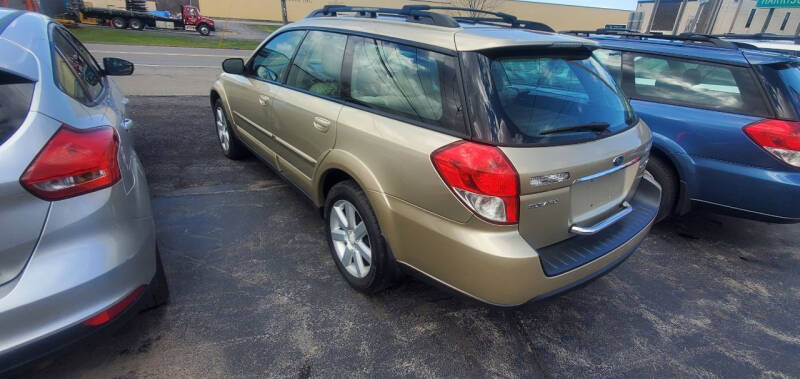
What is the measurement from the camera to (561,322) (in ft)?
8.41

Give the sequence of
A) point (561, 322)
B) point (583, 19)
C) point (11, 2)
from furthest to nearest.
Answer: point (583, 19), point (11, 2), point (561, 322)

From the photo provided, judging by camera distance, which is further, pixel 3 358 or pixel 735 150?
pixel 735 150

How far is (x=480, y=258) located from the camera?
1900mm

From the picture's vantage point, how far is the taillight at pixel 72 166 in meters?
1.47

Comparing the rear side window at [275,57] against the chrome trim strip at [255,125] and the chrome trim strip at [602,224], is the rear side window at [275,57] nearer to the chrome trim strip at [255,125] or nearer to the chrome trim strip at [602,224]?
the chrome trim strip at [255,125]

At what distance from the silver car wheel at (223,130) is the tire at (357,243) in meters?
2.40

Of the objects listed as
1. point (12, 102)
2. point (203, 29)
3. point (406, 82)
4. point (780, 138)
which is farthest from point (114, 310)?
point (203, 29)

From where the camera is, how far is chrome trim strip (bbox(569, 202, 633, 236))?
212 centimetres

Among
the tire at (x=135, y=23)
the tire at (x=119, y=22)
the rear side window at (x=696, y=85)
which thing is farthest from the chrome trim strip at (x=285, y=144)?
the tire at (x=119, y=22)

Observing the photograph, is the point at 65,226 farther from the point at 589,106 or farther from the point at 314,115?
the point at 589,106

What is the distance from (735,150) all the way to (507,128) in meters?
2.45

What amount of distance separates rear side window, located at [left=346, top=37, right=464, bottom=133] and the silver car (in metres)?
1.34

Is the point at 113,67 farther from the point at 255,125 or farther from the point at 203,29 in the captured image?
the point at 203,29

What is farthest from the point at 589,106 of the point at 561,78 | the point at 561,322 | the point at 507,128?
the point at 561,322
